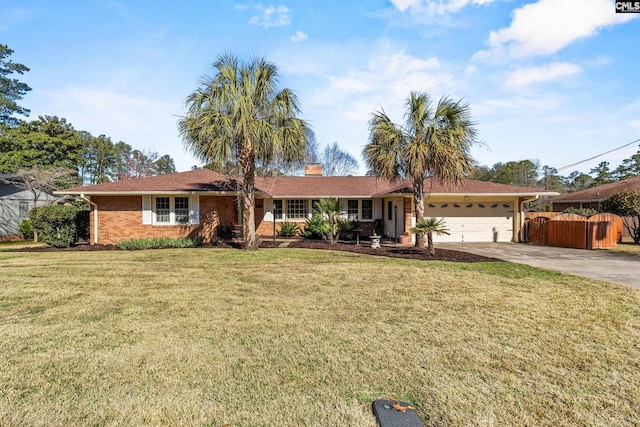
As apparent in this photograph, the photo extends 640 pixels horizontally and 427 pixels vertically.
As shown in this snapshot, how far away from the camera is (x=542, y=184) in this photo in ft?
179

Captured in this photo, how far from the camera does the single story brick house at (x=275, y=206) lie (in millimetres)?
15867

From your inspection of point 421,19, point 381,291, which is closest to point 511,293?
point 381,291

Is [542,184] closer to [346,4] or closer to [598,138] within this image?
[598,138]

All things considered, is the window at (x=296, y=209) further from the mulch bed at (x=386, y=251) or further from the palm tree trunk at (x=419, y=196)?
the palm tree trunk at (x=419, y=196)

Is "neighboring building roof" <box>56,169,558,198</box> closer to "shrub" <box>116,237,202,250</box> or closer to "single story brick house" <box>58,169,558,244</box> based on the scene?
"single story brick house" <box>58,169,558,244</box>

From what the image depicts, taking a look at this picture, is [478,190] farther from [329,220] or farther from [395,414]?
[395,414]

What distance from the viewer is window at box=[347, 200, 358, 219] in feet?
64.7

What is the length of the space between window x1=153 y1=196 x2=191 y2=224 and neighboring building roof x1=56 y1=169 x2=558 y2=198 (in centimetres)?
63

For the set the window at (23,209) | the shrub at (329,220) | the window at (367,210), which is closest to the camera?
the shrub at (329,220)

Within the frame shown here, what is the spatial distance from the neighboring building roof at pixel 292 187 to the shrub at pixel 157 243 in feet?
6.88

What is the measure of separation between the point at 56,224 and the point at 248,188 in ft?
28.3

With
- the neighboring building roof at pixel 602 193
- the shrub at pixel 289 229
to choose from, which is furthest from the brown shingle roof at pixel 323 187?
the neighboring building roof at pixel 602 193

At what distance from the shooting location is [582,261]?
37.0ft

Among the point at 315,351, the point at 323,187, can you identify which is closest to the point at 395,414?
the point at 315,351
